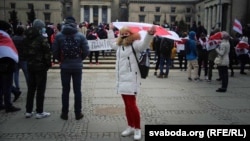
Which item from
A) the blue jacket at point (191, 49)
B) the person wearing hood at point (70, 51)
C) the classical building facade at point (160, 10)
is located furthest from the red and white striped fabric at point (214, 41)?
the classical building facade at point (160, 10)

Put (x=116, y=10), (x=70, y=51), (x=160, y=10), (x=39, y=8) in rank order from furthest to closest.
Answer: (x=116, y=10) → (x=160, y=10) → (x=39, y=8) → (x=70, y=51)

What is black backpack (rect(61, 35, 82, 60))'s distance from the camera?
830cm

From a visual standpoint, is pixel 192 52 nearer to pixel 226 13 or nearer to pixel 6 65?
pixel 6 65

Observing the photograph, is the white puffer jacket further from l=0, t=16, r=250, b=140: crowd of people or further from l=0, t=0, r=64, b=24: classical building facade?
l=0, t=0, r=64, b=24: classical building facade

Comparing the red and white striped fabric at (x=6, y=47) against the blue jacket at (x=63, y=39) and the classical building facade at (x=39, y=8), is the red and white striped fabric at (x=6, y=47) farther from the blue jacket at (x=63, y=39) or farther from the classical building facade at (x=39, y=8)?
the classical building facade at (x=39, y=8)

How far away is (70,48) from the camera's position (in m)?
8.30

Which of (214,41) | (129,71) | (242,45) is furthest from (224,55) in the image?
(242,45)

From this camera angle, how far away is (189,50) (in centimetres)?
1541

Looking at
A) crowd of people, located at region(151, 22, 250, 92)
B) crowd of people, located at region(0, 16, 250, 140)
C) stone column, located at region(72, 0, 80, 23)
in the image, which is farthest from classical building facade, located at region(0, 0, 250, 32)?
crowd of people, located at region(0, 16, 250, 140)

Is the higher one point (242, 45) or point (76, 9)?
point (76, 9)

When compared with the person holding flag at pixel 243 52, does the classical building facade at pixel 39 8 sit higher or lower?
higher

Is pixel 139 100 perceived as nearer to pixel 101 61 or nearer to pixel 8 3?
pixel 101 61

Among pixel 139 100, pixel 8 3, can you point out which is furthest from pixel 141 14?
pixel 139 100

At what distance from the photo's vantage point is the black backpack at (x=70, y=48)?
27.2ft
